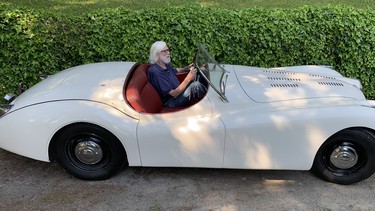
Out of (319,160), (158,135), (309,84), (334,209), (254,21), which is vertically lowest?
(334,209)

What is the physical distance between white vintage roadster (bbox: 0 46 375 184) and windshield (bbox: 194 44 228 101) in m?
0.01

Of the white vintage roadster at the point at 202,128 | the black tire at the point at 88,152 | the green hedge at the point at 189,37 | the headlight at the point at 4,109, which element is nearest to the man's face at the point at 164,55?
the white vintage roadster at the point at 202,128

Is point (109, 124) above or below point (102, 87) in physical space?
below

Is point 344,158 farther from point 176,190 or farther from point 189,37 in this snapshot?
point 189,37

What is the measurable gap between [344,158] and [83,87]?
2681 millimetres

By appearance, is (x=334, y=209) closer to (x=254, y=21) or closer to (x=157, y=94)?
(x=157, y=94)

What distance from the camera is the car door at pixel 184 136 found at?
3.67 meters

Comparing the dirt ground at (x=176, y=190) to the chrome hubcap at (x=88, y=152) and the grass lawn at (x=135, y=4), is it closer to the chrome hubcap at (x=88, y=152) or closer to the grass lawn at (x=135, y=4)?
the chrome hubcap at (x=88, y=152)

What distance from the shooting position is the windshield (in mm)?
3814

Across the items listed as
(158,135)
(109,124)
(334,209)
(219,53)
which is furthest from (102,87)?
(334,209)

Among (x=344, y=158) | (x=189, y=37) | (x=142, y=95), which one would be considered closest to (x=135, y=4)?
(x=189, y=37)

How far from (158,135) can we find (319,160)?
5.37ft

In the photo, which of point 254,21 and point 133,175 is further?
point 254,21

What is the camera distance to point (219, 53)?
18.2ft
